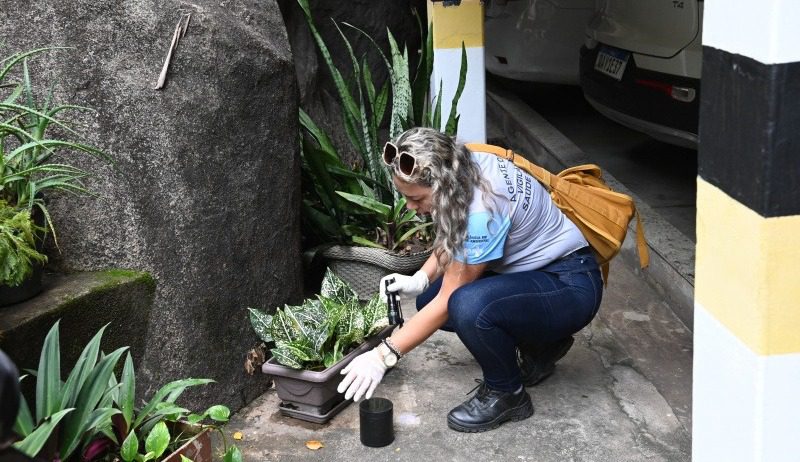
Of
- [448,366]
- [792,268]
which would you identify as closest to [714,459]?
[792,268]

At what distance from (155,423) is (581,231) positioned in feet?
5.38

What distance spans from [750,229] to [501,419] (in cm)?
176

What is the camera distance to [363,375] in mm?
3178

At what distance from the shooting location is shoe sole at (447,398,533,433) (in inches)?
134

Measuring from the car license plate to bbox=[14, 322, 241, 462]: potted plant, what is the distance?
339cm

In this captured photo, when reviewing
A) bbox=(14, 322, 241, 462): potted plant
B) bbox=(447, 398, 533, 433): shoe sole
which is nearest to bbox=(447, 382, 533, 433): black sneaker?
bbox=(447, 398, 533, 433): shoe sole

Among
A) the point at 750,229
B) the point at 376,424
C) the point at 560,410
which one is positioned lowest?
the point at 560,410

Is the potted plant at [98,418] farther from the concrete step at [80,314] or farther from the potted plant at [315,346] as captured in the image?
the potted plant at [315,346]

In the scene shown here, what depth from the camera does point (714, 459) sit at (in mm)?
2076

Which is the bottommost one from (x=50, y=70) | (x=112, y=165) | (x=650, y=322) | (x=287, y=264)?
A: (x=650, y=322)

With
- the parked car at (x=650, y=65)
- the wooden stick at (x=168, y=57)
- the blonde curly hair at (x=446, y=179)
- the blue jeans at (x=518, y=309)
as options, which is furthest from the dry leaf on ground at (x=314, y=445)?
the parked car at (x=650, y=65)

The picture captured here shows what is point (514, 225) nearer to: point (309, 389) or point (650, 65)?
point (309, 389)

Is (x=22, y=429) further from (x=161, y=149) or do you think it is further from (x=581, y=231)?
(x=581, y=231)

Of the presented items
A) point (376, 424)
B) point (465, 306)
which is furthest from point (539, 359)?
point (376, 424)
